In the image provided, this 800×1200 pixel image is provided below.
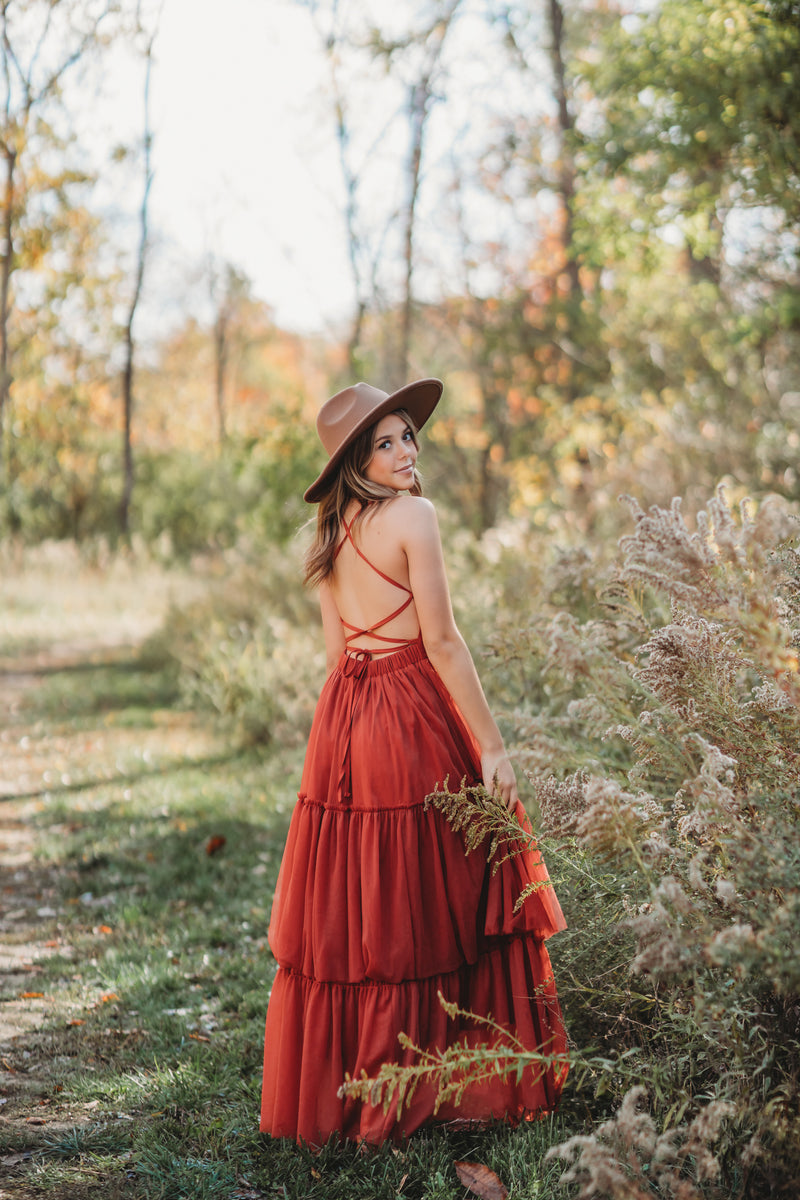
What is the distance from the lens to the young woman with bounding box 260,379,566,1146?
2506 mm

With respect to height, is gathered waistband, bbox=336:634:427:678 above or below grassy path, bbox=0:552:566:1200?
above

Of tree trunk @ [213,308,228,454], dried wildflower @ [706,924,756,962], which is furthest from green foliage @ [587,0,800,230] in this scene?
tree trunk @ [213,308,228,454]

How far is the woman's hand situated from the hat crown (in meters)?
0.99

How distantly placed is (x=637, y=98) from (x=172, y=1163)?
6331 mm

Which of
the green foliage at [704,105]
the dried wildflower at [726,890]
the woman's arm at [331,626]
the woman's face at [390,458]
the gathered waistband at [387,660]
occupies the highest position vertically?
the green foliage at [704,105]

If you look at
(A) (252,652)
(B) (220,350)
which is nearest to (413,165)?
(A) (252,652)

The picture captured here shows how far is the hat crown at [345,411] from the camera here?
278 centimetres

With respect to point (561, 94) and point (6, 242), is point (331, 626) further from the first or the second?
point (6, 242)

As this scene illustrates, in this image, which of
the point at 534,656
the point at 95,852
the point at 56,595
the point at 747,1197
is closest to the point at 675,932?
the point at 747,1197

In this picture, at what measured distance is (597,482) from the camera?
7004 mm

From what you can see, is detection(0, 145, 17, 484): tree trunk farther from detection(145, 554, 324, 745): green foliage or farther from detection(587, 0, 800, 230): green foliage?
detection(587, 0, 800, 230): green foliage

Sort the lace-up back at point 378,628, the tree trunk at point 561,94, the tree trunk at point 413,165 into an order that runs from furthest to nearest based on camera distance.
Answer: the tree trunk at point 413,165 → the tree trunk at point 561,94 → the lace-up back at point 378,628

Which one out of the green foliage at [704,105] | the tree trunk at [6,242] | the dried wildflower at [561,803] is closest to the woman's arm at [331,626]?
the dried wildflower at [561,803]

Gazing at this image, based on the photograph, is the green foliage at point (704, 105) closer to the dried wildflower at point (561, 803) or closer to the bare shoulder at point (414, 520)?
the bare shoulder at point (414, 520)
